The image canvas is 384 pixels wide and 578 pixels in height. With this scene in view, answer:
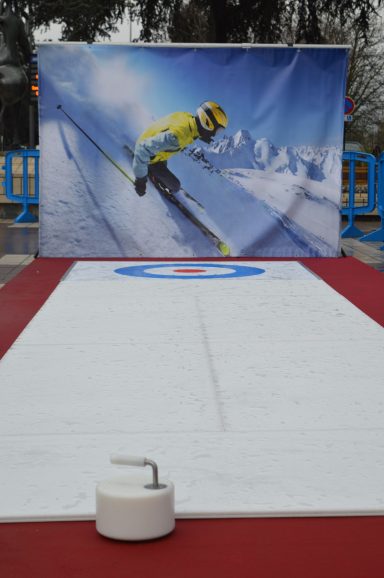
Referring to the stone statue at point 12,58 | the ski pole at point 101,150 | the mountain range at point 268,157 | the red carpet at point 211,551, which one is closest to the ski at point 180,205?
the ski pole at point 101,150

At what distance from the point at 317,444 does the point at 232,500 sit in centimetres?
84

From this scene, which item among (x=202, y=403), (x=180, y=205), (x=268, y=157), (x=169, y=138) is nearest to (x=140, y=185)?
(x=180, y=205)

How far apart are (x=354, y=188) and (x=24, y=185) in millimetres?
5582

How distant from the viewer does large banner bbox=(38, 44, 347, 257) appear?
12383mm

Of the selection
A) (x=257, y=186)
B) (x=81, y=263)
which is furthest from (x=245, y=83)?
(x=81, y=263)

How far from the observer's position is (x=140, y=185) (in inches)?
490

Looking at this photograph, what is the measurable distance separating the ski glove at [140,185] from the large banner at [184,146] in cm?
1

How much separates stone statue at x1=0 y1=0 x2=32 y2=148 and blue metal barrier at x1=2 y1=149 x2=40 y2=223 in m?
6.41

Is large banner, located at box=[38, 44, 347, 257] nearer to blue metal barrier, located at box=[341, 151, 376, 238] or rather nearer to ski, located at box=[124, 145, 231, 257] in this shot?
ski, located at box=[124, 145, 231, 257]

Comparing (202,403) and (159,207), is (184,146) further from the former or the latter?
(202,403)

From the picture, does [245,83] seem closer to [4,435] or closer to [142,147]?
[142,147]

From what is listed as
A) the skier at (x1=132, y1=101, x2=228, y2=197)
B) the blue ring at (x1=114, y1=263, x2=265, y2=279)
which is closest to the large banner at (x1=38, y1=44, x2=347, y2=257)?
the skier at (x1=132, y1=101, x2=228, y2=197)

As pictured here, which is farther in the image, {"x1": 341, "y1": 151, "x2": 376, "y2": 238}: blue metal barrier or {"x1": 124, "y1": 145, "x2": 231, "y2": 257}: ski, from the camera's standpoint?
{"x1": 341, "y1": 151, "x2": 376, "y2": 238}: blue metal barrier

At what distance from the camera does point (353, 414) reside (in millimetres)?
5219
